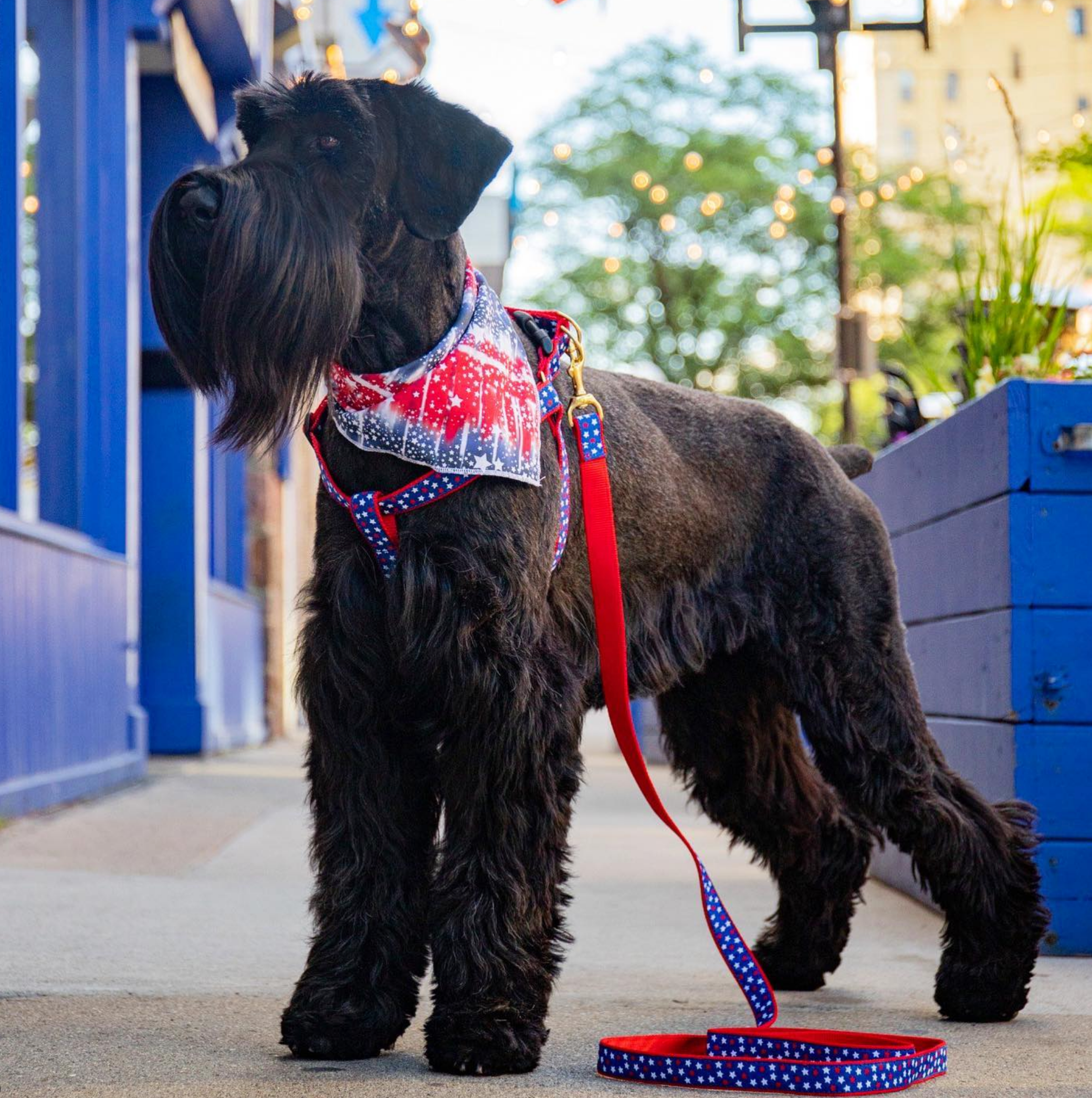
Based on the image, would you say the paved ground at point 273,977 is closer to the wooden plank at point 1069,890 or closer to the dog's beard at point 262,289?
the wooden plank at point 1069,890

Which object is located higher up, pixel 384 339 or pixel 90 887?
pixel 384 339

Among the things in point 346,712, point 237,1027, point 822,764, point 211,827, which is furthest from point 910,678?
point 211,827

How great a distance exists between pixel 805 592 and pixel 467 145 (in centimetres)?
138

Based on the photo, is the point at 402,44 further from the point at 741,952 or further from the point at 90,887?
the point at 741,952

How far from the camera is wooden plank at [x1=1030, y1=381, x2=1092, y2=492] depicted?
431cm

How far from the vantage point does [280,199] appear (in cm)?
284

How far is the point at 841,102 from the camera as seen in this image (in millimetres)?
16672

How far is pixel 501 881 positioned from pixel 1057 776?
2.11 meters

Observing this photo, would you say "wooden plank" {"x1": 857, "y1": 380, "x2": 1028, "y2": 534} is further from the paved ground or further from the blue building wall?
the blue building wall

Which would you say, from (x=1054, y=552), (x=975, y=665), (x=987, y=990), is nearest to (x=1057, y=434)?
(x=1054, y=552)

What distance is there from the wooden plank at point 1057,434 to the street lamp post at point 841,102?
20.6 ft

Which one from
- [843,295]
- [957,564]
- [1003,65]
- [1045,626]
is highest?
[1003,65]

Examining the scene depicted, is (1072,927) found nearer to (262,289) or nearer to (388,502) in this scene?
(388,502)

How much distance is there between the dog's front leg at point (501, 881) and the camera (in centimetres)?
279
